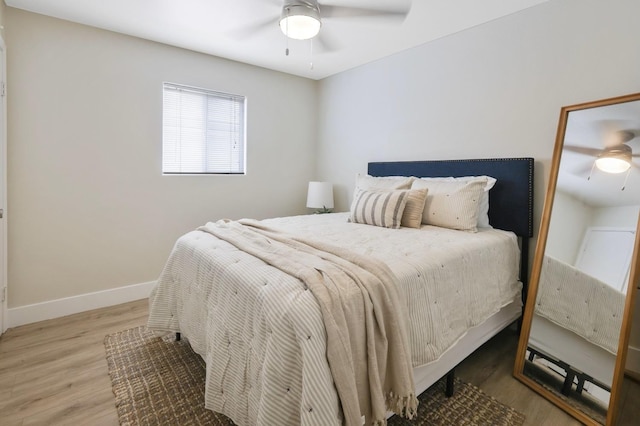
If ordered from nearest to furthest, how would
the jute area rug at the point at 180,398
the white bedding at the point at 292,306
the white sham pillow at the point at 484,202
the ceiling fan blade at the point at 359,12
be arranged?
Result: the white bedding at the point at 292,306
the jute area rug at the point at 180,398
the ceiling fan blade at the point at 359,12
the white sham pillow at the point at 484,202

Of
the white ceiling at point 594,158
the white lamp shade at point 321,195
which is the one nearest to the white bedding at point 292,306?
the white ceiling at point 594,158

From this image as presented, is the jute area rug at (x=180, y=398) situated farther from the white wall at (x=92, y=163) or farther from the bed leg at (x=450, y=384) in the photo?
the white wall at (x=92, y=163)

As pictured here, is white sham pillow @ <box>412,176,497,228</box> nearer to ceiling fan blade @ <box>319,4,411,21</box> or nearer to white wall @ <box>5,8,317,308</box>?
ceiling fan blade @ <box>319,4,411,21</box>

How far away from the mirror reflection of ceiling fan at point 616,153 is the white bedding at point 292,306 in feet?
2.27

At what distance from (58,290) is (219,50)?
2.66 metres

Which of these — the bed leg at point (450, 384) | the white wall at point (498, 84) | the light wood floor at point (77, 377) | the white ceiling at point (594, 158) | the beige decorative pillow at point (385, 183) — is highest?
the white wall at point (498, 84)

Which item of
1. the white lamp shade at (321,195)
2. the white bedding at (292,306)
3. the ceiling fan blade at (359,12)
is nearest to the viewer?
the white bedding at (292,306)

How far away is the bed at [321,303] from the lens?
104cm

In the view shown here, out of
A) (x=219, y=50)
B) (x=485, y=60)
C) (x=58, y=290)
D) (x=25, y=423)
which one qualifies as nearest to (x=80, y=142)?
(x=58, y=290)

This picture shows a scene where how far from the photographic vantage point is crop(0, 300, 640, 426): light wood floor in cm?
159

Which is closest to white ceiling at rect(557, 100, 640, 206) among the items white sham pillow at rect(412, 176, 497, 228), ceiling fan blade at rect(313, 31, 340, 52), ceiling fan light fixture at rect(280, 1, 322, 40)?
white sham pillow at rect(412, 176, 497, 228)

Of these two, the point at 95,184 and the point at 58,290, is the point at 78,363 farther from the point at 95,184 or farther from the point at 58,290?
the point at 95,184

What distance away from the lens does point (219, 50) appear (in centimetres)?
313

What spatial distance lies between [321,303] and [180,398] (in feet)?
3.91
